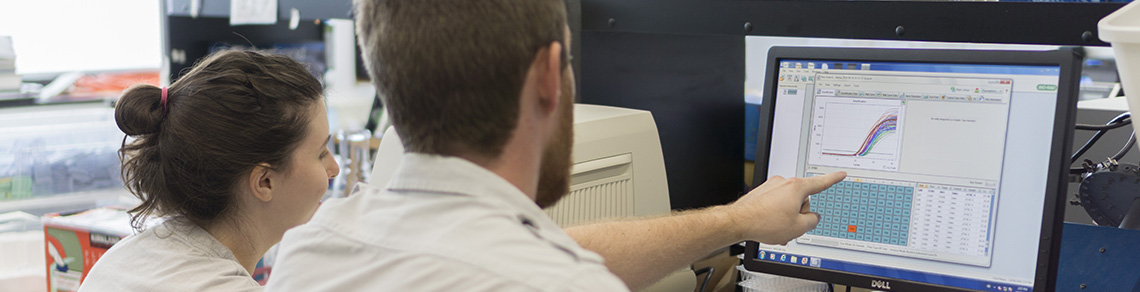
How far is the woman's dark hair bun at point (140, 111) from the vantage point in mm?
1077

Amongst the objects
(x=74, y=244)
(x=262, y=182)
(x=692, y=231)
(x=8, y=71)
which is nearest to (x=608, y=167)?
(x=692, y=231)

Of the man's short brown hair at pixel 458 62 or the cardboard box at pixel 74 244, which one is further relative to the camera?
the cardboard box at pixel 74 244

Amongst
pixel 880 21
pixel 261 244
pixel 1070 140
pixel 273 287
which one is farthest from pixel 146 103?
pixel 1070 140

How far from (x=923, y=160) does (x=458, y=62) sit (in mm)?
644

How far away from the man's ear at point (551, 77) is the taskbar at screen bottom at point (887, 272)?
56 centimetres

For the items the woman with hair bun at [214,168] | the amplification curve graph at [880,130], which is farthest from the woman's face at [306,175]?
the amplification curve graph at [880,130]

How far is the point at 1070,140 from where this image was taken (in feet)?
3.09

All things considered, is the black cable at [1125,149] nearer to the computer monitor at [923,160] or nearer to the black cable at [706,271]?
the computer monitor at [923,160]

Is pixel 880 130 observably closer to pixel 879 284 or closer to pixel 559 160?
pixel 879 284

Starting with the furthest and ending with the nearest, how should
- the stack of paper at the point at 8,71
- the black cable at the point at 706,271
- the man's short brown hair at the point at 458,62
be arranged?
the stack of paper at the point at 8,71, the black cable at the point at 706,271, the man's short brown hair at the point at 458,62

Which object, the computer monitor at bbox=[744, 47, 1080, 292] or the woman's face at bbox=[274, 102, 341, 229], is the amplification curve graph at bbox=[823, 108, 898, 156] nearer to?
the computer monitor at bbox=[744, 47, 1080, 292]

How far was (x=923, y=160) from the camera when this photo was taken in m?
1.03

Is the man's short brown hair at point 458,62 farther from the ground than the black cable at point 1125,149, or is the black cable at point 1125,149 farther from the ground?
the man's short brown hair at point 458,62

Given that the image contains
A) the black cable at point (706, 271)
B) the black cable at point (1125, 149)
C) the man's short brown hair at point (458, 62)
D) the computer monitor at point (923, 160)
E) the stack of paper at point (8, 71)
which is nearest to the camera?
the man's short brown hair at point (458, 62)
